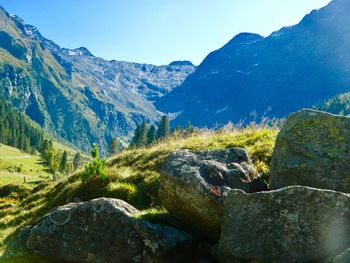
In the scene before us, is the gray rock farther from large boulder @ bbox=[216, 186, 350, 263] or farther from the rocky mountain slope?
the rocky mountain slope

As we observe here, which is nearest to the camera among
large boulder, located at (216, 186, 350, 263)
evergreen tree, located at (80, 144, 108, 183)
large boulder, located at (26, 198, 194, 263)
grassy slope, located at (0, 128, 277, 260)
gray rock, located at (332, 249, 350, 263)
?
gray rock, located at (332, 249, 350, 263)

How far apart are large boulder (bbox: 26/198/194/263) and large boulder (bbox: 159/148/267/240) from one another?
643 millimetres

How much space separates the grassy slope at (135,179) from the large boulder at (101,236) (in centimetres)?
473

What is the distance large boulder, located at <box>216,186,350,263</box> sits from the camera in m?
7.78

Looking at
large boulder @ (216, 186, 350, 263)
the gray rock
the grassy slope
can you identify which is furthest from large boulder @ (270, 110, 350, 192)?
the grassy slope

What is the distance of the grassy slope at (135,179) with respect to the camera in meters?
17.9

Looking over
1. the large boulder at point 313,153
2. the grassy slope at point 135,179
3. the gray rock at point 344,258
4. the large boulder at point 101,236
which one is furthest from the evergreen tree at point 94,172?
the gray rock at point 344,258

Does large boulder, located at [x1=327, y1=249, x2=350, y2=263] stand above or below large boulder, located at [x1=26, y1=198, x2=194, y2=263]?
above

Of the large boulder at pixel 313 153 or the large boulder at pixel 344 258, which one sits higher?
the large boulder at pixel 313 153

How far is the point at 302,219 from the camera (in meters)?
8.08

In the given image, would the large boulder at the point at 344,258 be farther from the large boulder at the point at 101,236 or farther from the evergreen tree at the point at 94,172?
the evergreen tree at the point at 94,172

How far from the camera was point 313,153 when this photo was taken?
1073cm

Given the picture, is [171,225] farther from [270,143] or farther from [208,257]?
[270,143]

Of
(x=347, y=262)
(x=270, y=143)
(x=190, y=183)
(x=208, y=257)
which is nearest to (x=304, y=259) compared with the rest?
(x=347, y=262)
